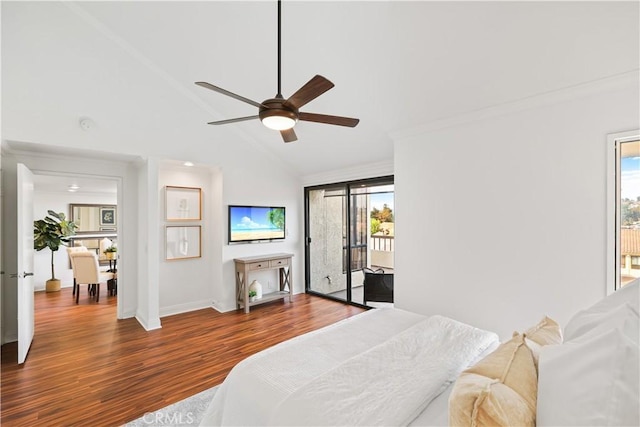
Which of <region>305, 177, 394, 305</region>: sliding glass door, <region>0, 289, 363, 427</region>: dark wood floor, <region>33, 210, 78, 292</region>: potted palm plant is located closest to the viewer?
<region>0, 289, 363, 427</region>: dark wood floor

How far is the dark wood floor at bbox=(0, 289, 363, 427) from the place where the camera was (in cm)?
214

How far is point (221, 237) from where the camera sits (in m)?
4.35

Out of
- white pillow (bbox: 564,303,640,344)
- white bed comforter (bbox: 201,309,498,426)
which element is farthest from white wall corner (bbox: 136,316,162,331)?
white pillow (bbox: 564,303,640,344)

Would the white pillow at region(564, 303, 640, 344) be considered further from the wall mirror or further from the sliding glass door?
the wall mirror

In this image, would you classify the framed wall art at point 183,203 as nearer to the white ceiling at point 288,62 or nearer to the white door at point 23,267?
the white ceiling at point 288,62

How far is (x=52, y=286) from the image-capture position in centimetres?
552

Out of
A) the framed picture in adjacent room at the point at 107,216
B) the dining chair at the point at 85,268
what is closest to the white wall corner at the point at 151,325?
the dining chair at the point at 85,268

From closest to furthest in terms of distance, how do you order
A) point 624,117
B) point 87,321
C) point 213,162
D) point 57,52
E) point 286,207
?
point 624,117, point 57,52, point 87,321, point 213,162, point 286,207

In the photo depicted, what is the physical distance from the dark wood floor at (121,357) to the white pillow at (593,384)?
2435 mm

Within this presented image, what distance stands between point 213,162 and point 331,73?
224 centimetres

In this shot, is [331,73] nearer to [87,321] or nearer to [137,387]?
[137,387]

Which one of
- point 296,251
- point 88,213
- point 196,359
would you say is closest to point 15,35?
point 196,359

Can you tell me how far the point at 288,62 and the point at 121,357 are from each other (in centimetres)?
350

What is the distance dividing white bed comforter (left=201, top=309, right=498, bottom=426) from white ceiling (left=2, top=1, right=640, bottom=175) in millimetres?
2072
